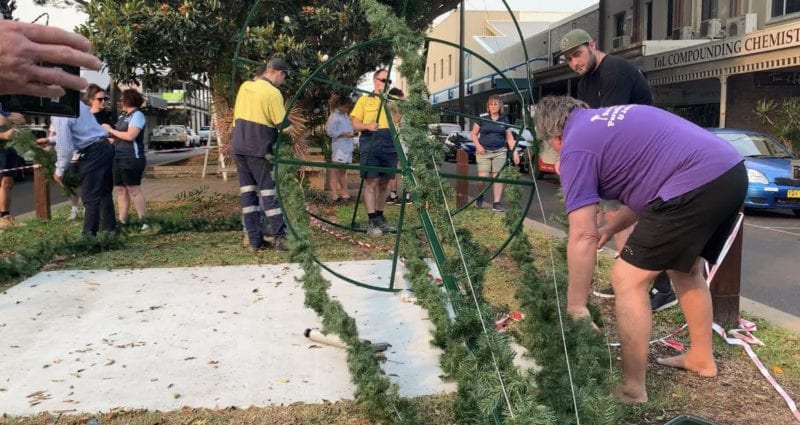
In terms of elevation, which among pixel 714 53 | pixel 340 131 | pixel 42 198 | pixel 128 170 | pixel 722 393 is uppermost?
pixel 714 53

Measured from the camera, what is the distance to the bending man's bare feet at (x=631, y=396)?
318 cm

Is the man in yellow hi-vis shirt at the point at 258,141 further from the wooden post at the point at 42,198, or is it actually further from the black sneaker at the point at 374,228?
the wooden post at the point at 42,198

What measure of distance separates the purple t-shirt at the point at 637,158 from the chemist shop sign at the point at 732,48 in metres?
15.1

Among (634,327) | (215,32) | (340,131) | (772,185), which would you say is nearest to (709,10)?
(772,185)

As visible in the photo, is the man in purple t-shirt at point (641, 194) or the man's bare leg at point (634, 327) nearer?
the man in purple t-shirt at point (641, 194)

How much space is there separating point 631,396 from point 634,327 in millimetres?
327

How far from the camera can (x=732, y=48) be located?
1769 cm

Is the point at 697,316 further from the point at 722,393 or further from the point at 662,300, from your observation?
the point at 662,300

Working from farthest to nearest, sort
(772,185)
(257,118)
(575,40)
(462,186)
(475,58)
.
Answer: (475,58) < (462,186) < (772,185) < (257,118) < (575,40)

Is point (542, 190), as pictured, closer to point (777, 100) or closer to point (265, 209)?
point (777, 100)

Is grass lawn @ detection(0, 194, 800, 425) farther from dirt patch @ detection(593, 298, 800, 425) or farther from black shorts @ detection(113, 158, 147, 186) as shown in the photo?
black shorts @ detection(113, 158, 147, 186)

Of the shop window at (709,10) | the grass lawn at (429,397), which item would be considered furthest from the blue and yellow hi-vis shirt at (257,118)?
the shop window at (709,10)

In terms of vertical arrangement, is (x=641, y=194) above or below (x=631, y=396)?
above

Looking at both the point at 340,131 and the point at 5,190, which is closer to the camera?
the point at 5,190
